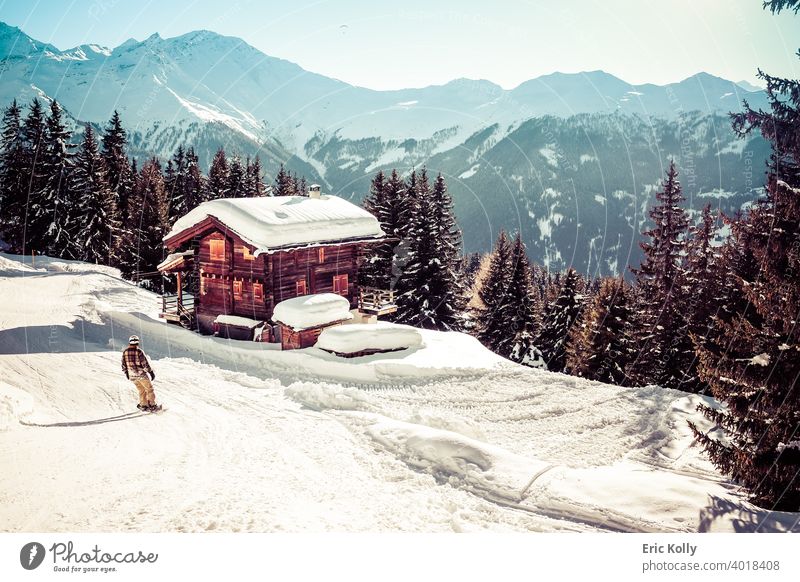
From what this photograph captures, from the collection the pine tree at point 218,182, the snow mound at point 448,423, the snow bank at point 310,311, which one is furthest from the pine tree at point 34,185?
the snow mound at point 448,423

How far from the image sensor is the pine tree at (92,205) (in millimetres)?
36250

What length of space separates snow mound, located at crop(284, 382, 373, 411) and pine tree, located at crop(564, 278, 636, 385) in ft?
55.2

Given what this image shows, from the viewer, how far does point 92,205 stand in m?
36.7

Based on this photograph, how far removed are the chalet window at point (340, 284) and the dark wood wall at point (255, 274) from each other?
0.75 feet

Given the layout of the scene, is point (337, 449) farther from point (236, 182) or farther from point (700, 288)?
point (236, 182)

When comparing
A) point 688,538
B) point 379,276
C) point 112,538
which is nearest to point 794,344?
point 688,538

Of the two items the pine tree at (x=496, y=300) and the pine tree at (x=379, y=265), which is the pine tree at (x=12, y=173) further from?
the pine tree at (x=496, y=300)

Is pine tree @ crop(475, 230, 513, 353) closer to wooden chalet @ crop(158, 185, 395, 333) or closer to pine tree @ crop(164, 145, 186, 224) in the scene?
wooden chalet @ crop(158, 185, 395, 333)

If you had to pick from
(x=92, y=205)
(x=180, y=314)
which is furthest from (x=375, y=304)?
(x=92, y=205)

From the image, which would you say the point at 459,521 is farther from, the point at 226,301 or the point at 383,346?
the point at 226,301

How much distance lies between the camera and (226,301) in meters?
22.0

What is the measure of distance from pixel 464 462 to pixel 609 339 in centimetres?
1990

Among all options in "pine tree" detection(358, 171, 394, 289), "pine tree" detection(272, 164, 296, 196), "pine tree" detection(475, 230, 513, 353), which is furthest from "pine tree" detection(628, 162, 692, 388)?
"pine tree" detection(272, 164, 296, 196)

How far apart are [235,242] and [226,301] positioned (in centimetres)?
276
